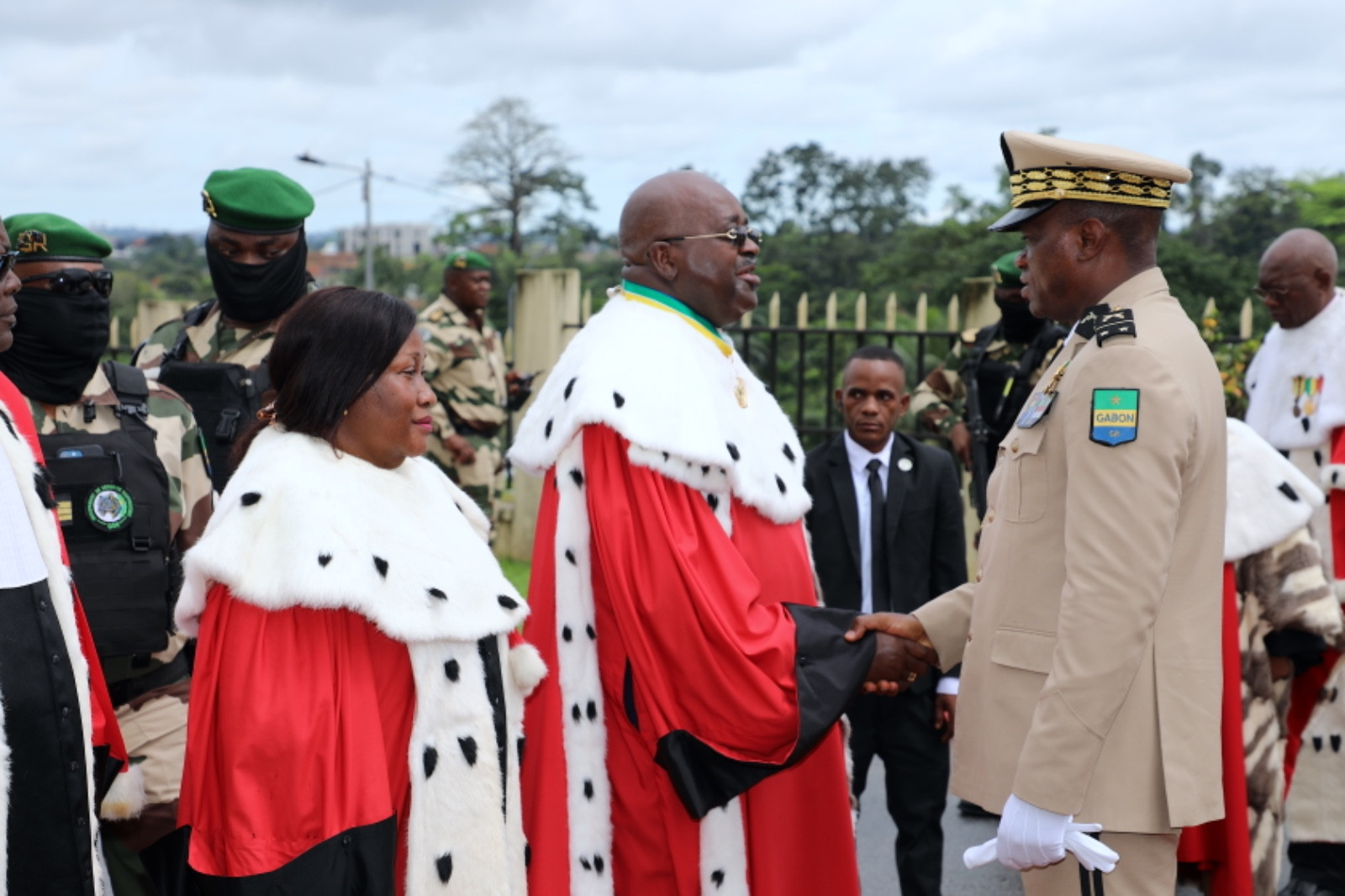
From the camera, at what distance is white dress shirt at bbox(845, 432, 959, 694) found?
5.25 metres

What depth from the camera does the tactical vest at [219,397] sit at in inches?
184

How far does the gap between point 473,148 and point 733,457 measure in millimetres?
35024

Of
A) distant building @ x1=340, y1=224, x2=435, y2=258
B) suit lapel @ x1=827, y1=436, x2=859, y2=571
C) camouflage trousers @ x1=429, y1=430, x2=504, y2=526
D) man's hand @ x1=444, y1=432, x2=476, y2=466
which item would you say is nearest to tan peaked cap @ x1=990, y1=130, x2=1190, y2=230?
suit lapel @ x1=827, y1=436, x2=859, y2=571

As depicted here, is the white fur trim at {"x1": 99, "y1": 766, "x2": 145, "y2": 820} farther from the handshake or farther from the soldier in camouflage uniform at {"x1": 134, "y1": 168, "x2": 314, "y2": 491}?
the handshake

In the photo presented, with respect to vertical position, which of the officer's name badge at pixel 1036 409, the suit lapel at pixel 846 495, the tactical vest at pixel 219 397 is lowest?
the suit lapel at pixel 846 495

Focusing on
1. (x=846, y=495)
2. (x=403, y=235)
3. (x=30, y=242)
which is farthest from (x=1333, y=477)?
(x=403, y=235)

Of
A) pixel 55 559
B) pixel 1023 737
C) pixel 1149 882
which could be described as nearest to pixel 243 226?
pixel 55 559

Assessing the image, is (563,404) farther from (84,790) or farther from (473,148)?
(473,148)

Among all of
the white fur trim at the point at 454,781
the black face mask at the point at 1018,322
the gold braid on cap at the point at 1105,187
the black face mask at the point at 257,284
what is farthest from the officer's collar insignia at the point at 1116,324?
the black face mask at the point at 1018,322

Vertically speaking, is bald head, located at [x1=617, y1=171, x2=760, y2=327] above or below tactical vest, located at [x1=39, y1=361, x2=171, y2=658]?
above

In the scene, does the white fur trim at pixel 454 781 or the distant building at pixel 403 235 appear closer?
the white fur trim at pixel 454 781

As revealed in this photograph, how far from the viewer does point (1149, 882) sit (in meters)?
2.92

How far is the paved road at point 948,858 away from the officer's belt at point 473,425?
A: 166 inches

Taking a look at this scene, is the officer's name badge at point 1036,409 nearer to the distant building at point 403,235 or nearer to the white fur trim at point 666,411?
the white fur trim at point 666,411
